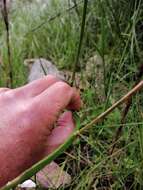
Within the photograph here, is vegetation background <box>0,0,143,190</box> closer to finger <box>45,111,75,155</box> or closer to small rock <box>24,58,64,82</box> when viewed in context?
small rock <box>24,58,64,82</box>

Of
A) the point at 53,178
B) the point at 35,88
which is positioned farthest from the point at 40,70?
the point at 35,88

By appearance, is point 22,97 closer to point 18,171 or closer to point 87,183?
point 18,171

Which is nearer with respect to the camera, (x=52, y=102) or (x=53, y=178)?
(x=52, y=102)

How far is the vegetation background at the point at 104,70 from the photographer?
1401 mm

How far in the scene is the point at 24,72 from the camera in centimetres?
225

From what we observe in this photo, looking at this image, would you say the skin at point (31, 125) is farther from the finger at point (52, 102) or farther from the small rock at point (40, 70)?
the small rock at point (40, 70)

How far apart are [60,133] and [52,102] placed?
0.18ft

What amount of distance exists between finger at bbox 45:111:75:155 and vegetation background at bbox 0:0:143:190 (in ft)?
0.57

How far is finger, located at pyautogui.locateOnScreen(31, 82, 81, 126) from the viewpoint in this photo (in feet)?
2.73

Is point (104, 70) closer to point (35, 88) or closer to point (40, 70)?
point (40, 70)

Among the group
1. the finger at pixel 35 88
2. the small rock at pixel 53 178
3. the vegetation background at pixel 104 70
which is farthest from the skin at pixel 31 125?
the small rock at pixel 53 178

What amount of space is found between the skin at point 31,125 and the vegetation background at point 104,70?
8.7 inches

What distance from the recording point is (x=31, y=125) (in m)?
0.84

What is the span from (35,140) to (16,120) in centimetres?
4
